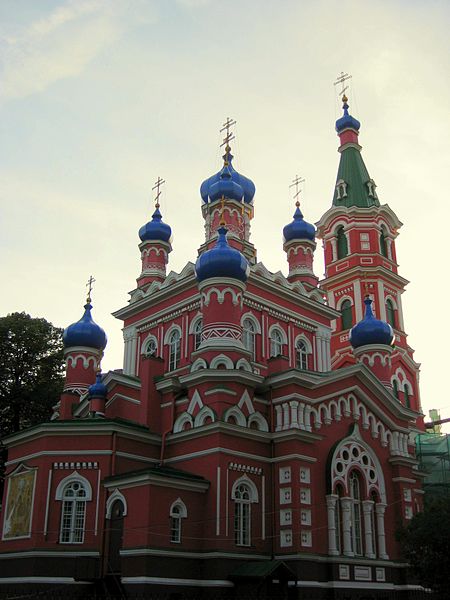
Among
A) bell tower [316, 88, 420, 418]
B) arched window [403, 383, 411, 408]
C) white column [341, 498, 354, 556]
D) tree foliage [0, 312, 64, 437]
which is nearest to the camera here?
white column [341, 498, 354, 556]

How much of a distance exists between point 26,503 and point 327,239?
20.0 meters

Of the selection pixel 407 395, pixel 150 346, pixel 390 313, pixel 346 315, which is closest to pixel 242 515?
pixel 150 346

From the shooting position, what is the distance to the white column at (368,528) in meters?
18.2

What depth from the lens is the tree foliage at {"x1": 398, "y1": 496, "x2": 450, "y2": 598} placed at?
14.9 meters

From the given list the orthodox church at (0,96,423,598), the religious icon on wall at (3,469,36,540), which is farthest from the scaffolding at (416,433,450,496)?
the religious icon on wall at (3,469,36,540)

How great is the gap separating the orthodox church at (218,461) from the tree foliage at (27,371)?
321 centimetres

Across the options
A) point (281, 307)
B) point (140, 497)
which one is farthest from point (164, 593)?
point (281, 307)

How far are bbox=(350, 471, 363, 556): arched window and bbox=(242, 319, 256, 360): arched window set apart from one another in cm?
479

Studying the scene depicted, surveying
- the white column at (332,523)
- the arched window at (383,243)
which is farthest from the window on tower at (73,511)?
the arched window at (383,243)

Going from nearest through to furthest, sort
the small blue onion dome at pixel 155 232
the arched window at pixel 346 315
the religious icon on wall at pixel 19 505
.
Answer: the religious icon on wall at pixel 19 505 < the small blue onion dome at pixel 155 232 < the arched window at pixel 346 315

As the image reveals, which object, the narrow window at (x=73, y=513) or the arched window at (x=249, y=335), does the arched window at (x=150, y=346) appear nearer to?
the arched window at (x=249, y=335)

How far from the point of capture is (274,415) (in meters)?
18.1

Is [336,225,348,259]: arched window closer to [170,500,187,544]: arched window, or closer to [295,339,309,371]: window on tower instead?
[295,339,309,371]: window on tower

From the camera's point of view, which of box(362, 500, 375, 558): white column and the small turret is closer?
box(362, 500, 375, 558): white column
